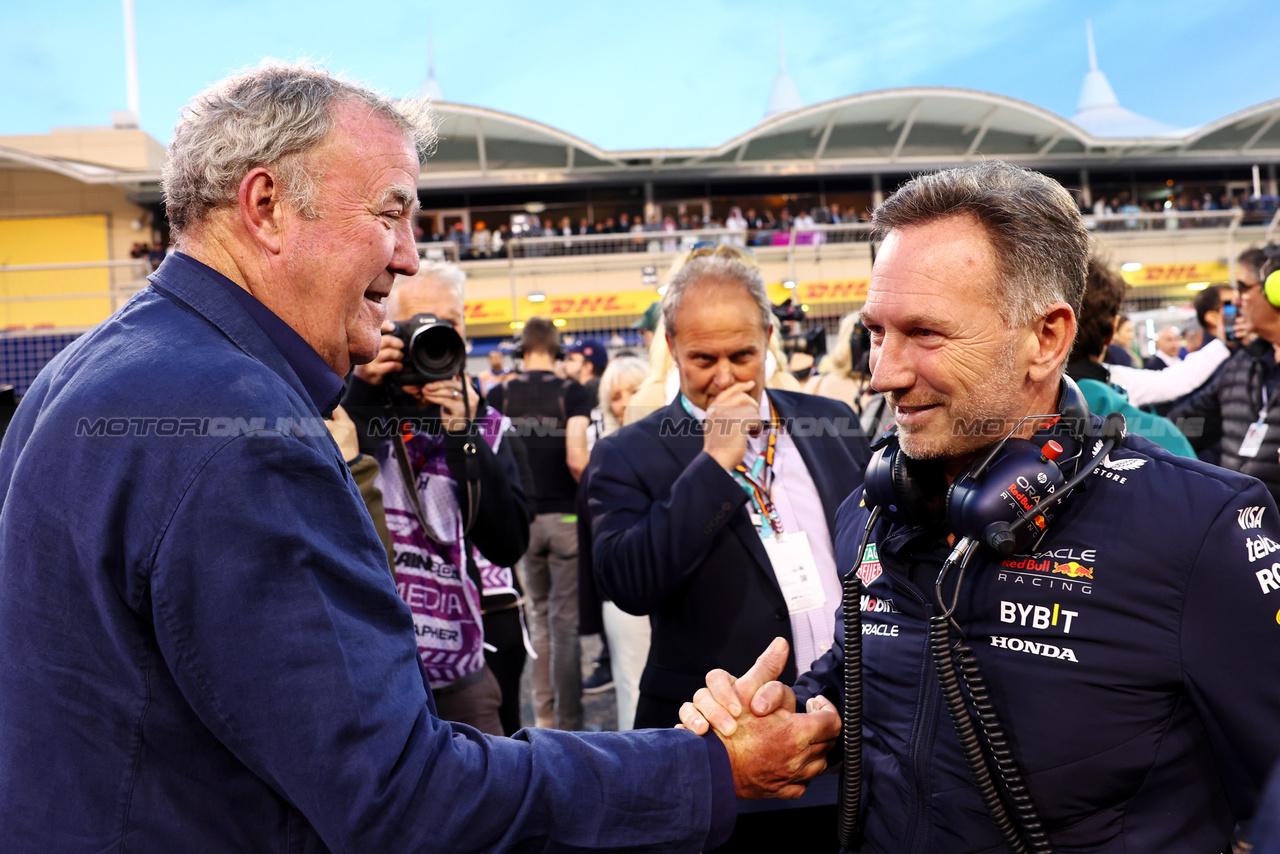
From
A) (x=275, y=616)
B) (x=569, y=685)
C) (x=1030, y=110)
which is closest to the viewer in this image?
(x=275, y=616)

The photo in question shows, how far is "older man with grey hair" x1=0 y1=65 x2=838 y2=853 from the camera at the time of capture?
1.11 m

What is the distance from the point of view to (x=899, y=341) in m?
1.62

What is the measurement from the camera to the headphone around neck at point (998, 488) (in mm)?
1358

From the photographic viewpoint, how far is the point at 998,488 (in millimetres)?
1365

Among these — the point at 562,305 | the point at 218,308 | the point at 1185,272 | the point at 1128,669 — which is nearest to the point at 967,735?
the point at 1128,669

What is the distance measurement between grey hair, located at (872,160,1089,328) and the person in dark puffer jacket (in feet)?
9.61

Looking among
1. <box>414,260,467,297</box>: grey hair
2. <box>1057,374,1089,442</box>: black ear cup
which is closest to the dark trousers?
<box>414,260,467,297</box>: grey hair

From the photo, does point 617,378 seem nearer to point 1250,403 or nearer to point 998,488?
point 1250,403

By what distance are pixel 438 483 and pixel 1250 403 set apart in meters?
3.89

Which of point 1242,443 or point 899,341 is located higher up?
point 899,341

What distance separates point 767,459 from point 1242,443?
284 centimetres

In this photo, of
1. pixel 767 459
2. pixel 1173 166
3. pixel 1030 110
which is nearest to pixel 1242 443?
pixel 767 459

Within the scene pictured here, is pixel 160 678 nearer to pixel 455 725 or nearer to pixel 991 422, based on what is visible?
pixel 455 725

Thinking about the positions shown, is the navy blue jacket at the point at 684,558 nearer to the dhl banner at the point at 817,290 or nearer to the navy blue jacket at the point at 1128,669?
the navy blue jacket at the point at 1128,669
